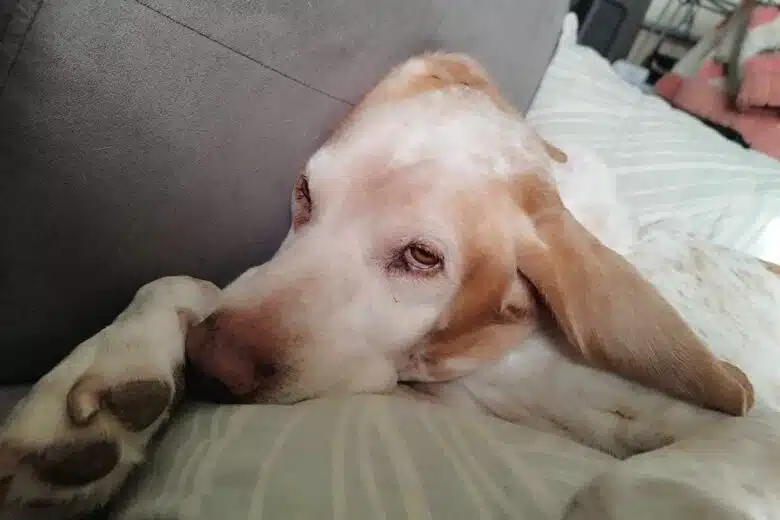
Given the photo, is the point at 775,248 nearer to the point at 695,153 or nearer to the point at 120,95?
the point at 695,153

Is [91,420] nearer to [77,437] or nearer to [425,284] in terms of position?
[77,437]

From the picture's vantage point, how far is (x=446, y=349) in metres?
1.20

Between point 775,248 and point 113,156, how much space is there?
75.5 inches

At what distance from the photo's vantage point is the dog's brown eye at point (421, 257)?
109 centimetres

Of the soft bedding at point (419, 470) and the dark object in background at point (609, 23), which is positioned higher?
the dark object in background at point (609, 23)

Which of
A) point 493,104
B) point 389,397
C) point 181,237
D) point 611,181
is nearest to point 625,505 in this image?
point 389,397

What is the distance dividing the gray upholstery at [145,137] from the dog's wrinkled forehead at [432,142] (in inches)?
3.3

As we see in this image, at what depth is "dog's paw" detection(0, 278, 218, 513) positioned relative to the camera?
720mm

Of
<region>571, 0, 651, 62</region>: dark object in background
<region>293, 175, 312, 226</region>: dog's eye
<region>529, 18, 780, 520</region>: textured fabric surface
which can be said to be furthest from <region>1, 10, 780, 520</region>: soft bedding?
<region>571, 0, 651, 62</region>: dark object in background

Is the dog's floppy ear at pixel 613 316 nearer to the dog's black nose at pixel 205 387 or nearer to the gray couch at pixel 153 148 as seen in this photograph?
the gray couch at pixel 153 148

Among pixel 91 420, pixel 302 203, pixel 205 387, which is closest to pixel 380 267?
pixel 302 203

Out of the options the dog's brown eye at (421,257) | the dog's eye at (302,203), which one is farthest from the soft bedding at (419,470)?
the dog's eye at (302,203)

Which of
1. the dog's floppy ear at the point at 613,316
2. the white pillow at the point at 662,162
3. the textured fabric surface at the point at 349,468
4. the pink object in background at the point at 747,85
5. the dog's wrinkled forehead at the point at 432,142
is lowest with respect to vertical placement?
the textured fabric surface at the point at 349,468

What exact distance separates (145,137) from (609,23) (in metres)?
2.94
